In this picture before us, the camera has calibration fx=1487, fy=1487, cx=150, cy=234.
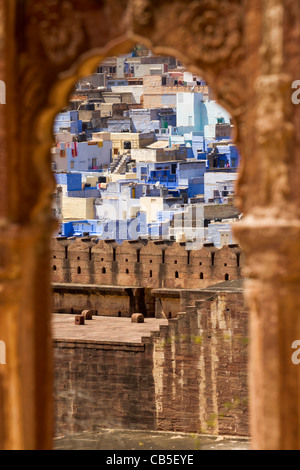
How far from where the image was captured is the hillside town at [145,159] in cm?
4206

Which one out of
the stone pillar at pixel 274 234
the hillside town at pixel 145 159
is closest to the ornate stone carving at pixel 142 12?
the stone pillar at pixel 274 234

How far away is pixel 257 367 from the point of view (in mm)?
5402

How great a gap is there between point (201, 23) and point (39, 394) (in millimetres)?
1592

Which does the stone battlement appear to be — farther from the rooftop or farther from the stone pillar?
the stone pillar

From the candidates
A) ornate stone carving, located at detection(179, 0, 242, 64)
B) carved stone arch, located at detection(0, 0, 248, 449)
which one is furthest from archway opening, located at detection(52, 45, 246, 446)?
ornate stone carving, located at detection(179, 0, 242, 64)

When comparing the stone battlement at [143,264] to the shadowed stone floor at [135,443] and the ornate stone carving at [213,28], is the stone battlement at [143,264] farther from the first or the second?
Result: the ornate stone carving at [213,28]

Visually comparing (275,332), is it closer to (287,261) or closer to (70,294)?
(287,261)

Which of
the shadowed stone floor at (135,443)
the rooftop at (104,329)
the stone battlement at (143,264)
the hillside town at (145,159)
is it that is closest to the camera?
the shadowed stone floor at (135,443)

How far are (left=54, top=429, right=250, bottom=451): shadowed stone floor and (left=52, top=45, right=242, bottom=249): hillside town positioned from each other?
65.3ft

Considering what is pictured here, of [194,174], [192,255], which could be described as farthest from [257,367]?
[194,174]

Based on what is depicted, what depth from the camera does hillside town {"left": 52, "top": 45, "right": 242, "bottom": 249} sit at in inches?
1656

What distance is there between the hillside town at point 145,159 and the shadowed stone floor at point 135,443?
19.9 meters

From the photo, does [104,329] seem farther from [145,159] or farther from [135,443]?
[145,159]

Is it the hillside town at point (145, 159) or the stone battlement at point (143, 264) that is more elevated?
the hillside town at point (145, 159)
